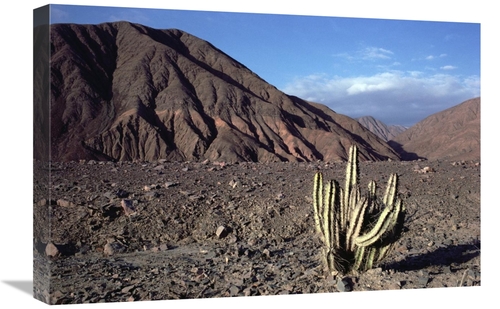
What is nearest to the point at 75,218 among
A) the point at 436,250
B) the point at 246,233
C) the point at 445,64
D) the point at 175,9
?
the point at 246,233

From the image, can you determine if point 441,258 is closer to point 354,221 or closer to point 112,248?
point 354,221

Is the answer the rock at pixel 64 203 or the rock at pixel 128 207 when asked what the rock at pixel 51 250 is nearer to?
the rock at pixel 64 203

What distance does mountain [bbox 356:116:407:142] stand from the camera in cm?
1500

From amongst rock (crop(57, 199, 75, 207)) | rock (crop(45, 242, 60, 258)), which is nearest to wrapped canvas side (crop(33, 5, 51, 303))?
rock (crop(45, 242, 60, 258))

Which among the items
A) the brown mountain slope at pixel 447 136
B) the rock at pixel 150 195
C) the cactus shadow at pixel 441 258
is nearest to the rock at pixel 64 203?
the rock at pixel 150 195

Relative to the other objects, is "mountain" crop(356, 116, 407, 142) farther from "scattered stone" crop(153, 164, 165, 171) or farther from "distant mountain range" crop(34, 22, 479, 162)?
"scattered stone" crop(153, 164, 165, 171)

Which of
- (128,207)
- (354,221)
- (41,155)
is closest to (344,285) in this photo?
(354,221)

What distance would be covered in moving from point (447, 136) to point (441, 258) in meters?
6.59

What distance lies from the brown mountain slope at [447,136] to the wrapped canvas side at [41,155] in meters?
8.18

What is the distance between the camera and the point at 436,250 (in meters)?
9.89

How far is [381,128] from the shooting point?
53.6 ft

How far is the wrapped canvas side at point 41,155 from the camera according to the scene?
7.68 metres

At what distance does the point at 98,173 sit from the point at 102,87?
7.72 meters

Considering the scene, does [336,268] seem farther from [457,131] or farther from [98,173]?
[457,131]
